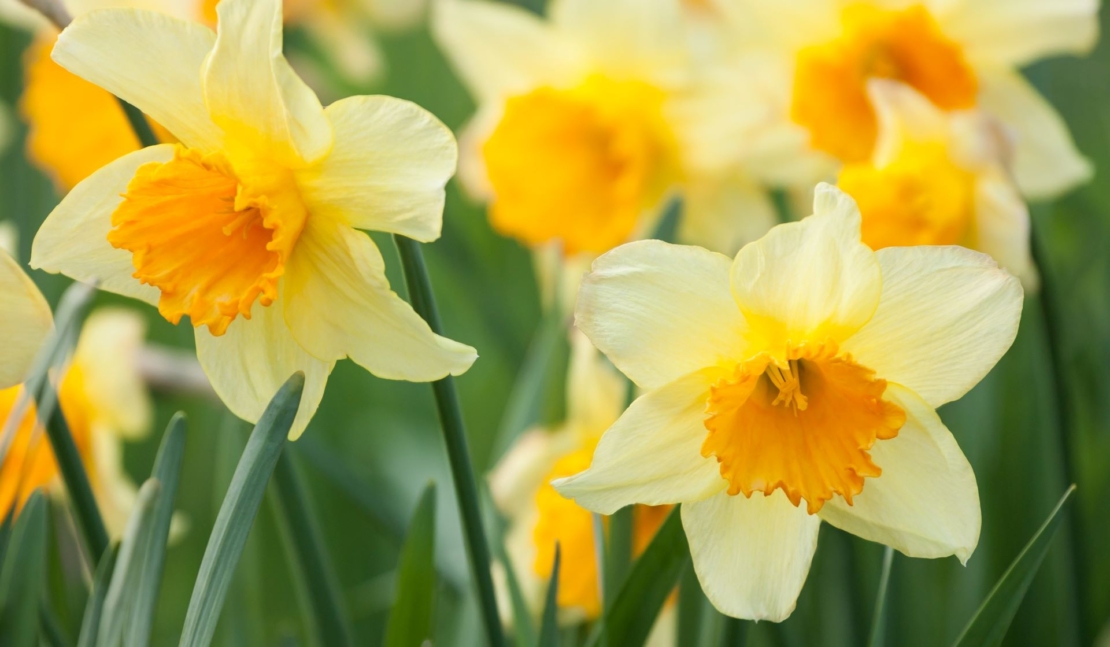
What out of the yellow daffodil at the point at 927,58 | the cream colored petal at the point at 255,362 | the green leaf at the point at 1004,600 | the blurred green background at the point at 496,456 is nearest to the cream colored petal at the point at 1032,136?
the yellow daffodil at the point at 927,58

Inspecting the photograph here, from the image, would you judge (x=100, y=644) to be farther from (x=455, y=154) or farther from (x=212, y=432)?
(x=212, y=432)

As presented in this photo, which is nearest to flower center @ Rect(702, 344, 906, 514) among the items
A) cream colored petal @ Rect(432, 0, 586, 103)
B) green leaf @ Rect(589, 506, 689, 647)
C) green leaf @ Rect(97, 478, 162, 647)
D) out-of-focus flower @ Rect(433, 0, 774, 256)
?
green leaf @ Rect(589, 506, 689, 647)

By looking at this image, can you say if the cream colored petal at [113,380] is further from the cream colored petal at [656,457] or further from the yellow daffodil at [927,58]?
the yellow daffodil at [927,58]

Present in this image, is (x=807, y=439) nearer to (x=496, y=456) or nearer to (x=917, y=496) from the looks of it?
(x=917, y=496)

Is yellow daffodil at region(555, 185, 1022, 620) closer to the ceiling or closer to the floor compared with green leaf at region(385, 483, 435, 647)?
closer to the ceiling

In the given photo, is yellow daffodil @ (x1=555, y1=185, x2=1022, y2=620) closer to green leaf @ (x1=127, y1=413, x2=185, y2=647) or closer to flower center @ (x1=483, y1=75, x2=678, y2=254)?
green leaf @ (x1=127, y1=413, x2=185, y2=647)

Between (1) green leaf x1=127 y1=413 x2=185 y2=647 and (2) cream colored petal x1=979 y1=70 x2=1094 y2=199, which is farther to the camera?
(2) cream colored petal x1=979 y1=70 x2=1094 y2=199

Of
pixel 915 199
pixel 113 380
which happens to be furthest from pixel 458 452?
pixel 113 380
